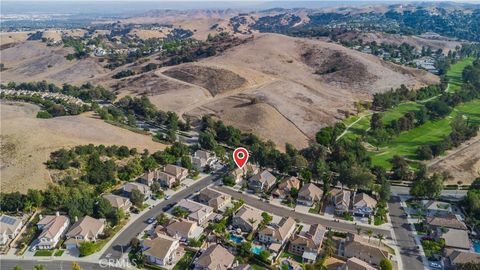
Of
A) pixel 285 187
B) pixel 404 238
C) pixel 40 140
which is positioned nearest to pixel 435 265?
pixel 404 238

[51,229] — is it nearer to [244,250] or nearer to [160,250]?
[160,250]

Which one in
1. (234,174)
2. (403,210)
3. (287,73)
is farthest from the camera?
(287,73)

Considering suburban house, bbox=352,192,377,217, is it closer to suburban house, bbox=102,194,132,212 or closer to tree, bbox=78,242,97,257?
suburban house, bbox=102,194,132,212

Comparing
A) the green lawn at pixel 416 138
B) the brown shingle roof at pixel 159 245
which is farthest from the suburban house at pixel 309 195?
the brown shingle roof at pixel 159 245

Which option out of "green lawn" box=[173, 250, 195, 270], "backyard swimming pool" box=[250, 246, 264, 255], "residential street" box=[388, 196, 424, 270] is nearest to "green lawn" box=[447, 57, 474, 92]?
"residential street" box=[388, 196, 424, 270]

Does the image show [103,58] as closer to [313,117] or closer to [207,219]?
[313,117]

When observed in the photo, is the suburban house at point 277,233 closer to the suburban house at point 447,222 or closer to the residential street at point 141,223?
the residential street at point 141,223

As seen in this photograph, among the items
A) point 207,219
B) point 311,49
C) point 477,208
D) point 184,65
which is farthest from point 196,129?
point 311,49
